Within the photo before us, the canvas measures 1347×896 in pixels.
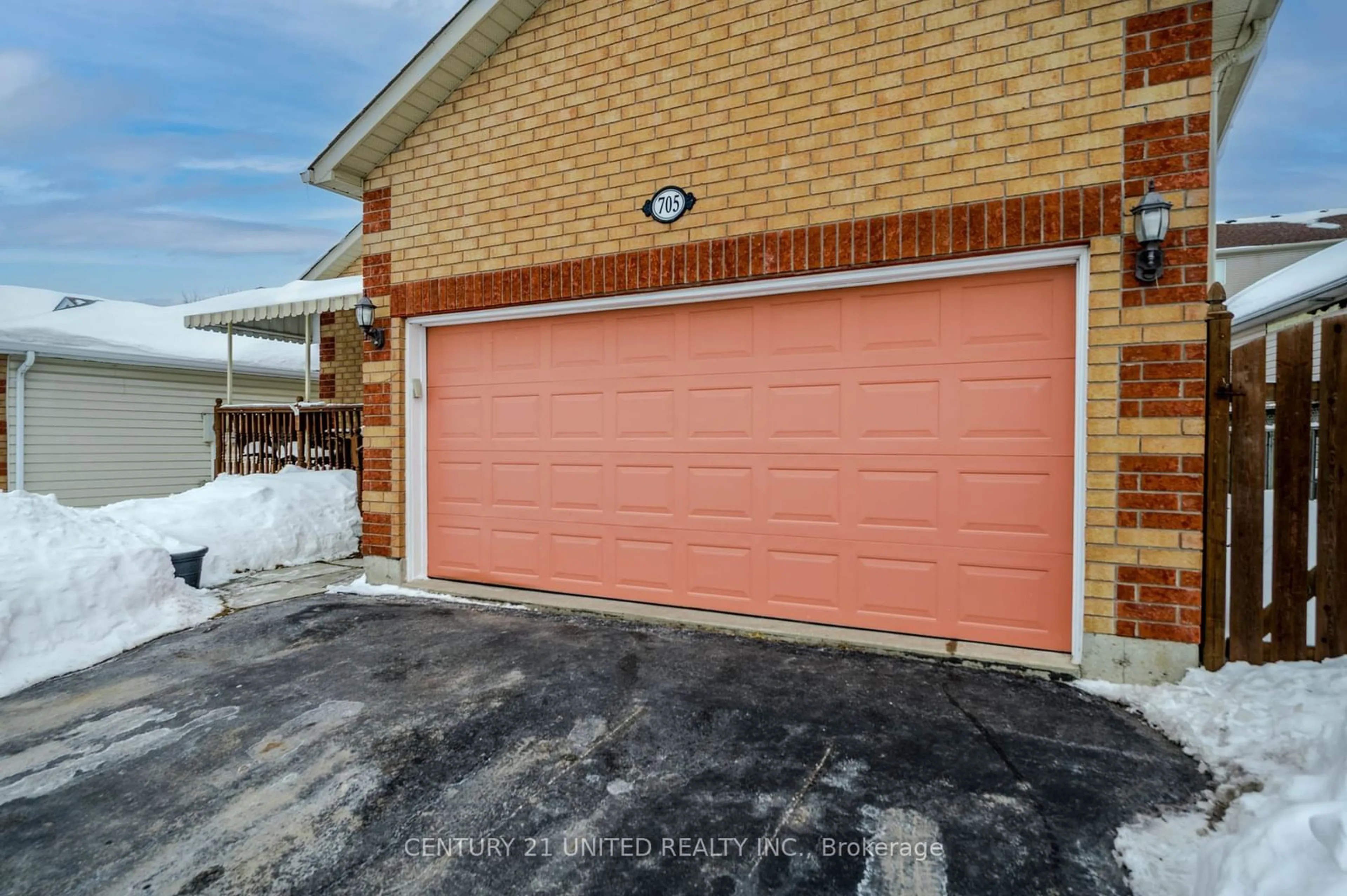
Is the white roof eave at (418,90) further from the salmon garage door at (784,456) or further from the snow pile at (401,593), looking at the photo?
the snow pile at (401,593)

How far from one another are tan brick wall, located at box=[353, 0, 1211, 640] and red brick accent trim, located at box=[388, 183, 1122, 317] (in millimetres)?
15

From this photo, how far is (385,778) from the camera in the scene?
2.69m

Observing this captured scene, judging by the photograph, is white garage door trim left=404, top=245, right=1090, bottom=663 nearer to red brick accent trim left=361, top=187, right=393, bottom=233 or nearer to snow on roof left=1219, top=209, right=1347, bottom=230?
red brick accent trim left=361, top=187, right=393, bottom=233

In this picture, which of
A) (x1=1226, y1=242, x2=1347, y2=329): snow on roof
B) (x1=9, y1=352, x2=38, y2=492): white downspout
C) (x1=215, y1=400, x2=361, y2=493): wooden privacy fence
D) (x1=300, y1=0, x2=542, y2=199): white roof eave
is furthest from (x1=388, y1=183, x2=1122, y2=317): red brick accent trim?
(x1=9, y1=352, x2=38, y2=492): white downspout

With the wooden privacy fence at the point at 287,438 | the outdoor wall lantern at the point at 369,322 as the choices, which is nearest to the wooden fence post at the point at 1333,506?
the outdoor wall lantern at the point at 369,322

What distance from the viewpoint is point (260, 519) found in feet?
23.3

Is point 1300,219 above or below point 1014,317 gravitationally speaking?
above

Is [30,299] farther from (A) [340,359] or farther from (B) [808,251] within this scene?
(B) [808,251]

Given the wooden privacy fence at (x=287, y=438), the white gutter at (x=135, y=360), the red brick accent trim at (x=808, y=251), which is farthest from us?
the white gutter at (x=135, y=360)

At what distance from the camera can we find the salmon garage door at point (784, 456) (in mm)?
3934

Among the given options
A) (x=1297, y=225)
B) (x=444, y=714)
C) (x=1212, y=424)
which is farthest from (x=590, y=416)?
(x=1297, y=225)

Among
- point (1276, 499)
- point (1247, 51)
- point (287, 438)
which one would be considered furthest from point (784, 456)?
point (287, 438)

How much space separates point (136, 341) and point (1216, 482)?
16.3 m

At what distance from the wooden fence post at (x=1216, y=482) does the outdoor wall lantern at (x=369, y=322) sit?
19.8ft
